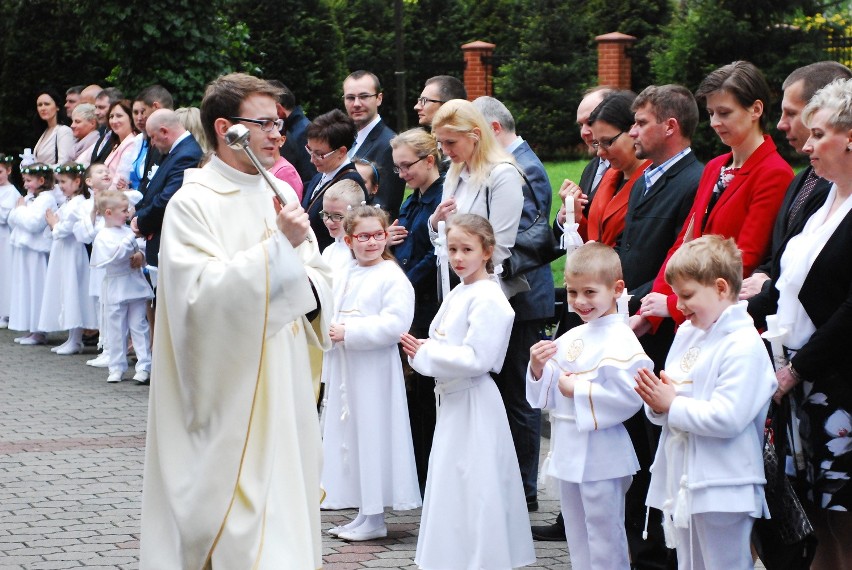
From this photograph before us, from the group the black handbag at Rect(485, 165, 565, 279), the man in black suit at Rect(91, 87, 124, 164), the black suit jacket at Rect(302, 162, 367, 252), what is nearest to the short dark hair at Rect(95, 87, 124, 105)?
the man in black suit at Rect(91, 87, 124, 164)

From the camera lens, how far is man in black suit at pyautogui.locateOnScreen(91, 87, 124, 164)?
13164mm

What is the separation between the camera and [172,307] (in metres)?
4.69

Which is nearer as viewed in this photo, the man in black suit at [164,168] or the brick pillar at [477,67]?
the man in black suit at [164,168]

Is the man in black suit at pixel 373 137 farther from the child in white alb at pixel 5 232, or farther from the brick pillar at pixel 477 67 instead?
the brick pillar at pixel 477 67

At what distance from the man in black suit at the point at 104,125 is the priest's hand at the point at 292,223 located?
8911 mm

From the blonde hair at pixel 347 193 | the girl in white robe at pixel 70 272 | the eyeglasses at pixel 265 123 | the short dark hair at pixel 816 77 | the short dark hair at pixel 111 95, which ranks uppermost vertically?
the short dark hair at pixel 111 95

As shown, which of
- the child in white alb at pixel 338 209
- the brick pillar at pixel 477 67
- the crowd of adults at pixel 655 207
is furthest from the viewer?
the brick pillar at pixel 477 67

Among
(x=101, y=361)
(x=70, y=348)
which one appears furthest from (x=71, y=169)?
(x=101, y=361)

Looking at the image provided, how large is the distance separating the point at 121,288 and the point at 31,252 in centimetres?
285

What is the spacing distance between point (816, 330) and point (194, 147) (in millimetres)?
6341

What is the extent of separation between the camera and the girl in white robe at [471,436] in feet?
19.7

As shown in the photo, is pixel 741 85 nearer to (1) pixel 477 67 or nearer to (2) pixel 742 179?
(2) pixel 742 179

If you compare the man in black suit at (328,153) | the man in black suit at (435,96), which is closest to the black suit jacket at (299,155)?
the man in black suit at (328,153)

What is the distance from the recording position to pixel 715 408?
4.74 metres
